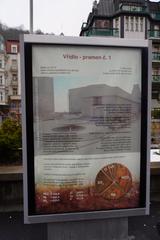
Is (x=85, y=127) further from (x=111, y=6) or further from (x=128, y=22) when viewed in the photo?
(x=111, y=6)

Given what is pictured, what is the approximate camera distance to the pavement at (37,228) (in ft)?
11.3

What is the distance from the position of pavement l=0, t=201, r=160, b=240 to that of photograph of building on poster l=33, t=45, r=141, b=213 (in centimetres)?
69

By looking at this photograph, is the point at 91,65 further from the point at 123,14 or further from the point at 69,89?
the point at 123,14

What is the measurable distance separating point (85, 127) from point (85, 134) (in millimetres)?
76

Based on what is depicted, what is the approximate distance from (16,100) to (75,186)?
54.2m

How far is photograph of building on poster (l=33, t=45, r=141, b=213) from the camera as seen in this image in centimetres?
286

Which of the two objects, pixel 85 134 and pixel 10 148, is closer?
pixel 85 134

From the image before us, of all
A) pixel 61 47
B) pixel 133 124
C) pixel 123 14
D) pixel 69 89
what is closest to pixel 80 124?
pixel 69 89

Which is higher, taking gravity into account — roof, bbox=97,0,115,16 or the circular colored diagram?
roof, bbox=97,0,115,16

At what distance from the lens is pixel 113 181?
123 inches

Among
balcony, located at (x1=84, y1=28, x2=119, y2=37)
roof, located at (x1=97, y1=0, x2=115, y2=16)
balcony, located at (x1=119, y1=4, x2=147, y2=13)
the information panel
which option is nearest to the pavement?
the information panel

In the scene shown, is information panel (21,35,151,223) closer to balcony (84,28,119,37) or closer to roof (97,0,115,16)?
balcony (84,28,119,37)

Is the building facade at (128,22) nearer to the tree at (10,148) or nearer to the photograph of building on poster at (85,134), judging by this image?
the tree at (10,148)

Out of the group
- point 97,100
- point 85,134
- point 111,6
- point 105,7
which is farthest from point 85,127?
point 111,6
